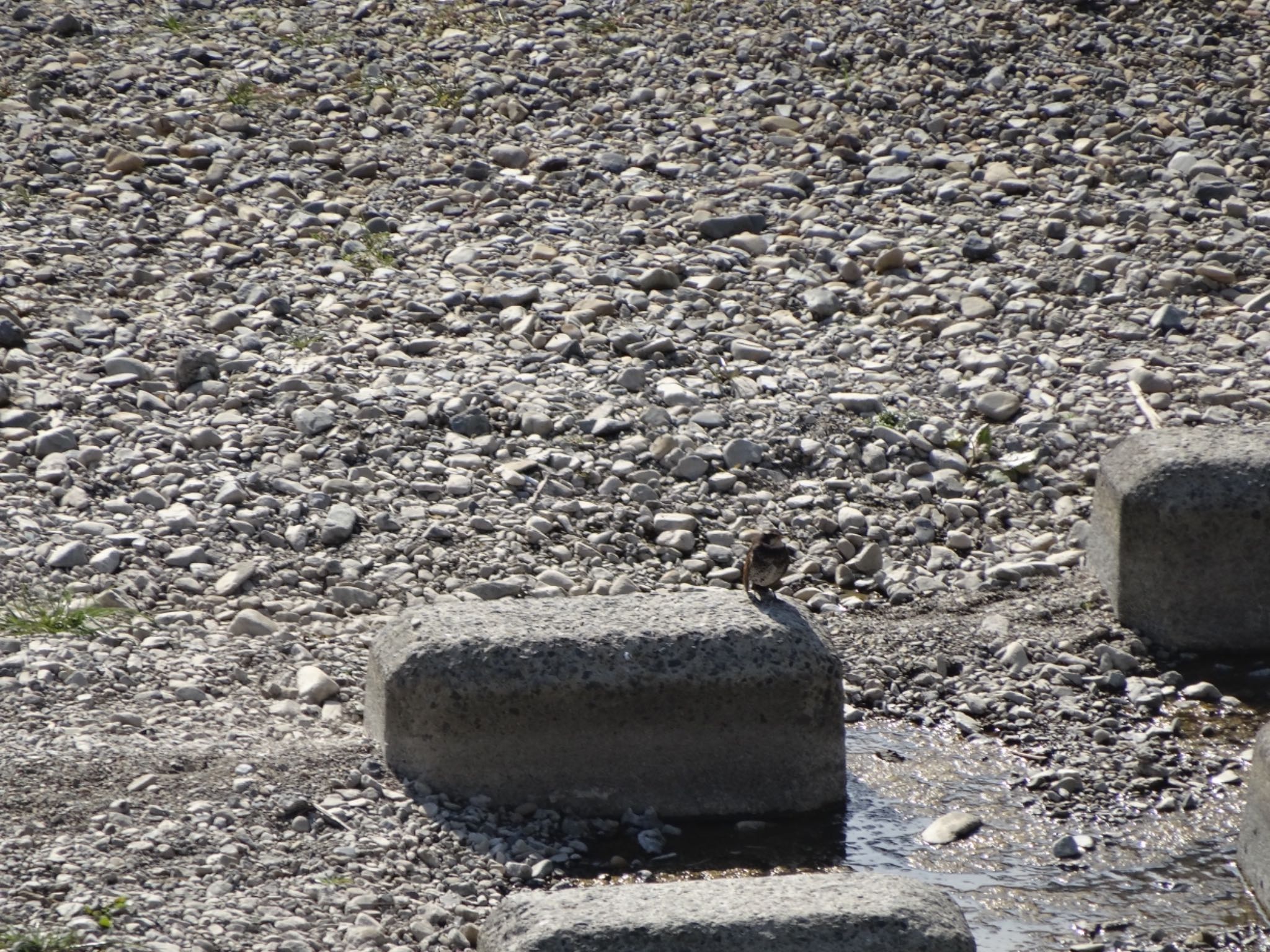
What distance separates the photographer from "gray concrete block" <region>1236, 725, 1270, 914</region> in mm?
4293

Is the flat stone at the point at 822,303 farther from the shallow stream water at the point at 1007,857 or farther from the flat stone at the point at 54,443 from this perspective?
the flat stone at the point at 54,443

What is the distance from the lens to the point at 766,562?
15.7 feet

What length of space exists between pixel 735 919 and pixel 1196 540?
117 inches

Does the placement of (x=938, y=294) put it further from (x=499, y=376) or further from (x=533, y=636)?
(x=533, y=636)

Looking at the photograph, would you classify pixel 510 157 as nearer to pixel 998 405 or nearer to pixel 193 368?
pixel 193 368

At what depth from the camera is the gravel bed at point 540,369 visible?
4539 millimetres

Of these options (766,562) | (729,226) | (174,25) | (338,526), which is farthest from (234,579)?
(174,25)

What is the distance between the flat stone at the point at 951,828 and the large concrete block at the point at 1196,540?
4.67 feet

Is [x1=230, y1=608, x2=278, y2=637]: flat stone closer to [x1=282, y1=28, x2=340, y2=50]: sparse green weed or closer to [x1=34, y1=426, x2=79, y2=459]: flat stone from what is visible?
[x1=34, y1=426, x2=79, y2=459]: flat stone

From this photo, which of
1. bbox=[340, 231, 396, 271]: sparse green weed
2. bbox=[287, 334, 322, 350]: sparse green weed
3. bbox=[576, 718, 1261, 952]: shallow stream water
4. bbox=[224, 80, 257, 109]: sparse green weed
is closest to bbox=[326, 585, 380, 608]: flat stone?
bbox=[576, 718, 1261, 952]: shallow stream water

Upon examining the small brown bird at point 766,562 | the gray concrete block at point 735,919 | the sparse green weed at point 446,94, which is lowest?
the gray concrete block at point 735,919

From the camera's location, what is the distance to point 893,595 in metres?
5.99

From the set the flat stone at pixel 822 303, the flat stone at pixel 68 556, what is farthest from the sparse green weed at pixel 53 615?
the flat stone at pixel 822 303

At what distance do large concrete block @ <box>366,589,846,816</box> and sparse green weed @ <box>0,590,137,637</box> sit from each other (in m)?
1.17
